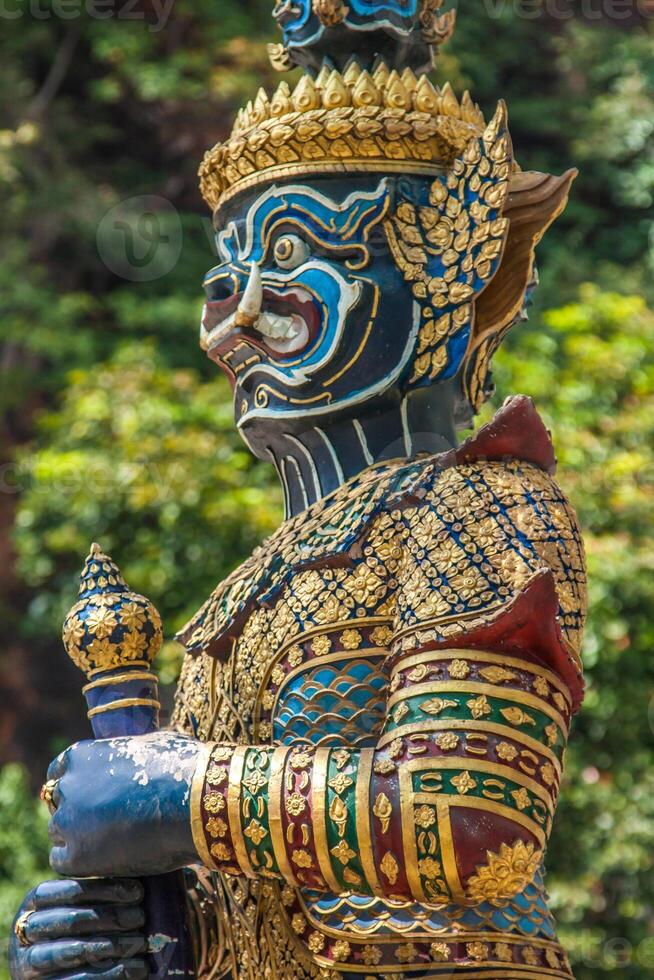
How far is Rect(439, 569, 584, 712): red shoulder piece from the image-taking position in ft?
12.8

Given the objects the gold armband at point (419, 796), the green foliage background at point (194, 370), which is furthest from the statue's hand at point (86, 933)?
the green foliage background at point (194, 370)

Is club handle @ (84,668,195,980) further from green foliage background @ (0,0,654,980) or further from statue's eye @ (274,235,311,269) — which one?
Result: green foliage background @ (0,0,654,980)

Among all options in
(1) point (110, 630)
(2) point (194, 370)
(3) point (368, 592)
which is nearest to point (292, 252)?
(3) point (368, 592)

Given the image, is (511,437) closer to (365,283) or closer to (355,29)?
(365,283)

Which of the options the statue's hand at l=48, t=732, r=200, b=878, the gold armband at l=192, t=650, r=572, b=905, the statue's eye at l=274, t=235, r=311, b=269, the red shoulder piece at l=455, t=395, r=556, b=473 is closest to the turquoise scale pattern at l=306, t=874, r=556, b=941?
the gold armband at l=192, t=650, r=572, b=905

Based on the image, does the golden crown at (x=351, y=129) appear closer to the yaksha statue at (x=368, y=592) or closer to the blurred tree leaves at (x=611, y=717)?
the yaksha statue at (x=368, y=592)

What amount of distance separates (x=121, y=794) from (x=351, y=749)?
56 centimetres

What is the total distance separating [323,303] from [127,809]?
1428 millimetres

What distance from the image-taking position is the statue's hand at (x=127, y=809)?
4.02m

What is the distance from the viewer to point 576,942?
10.6 meters

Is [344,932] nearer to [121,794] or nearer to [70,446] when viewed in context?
[121,794]

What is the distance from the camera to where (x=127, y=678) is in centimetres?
432

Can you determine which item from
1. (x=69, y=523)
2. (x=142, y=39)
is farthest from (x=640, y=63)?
(x=69, y=523)

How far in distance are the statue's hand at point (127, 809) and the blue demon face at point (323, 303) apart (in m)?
1.04
